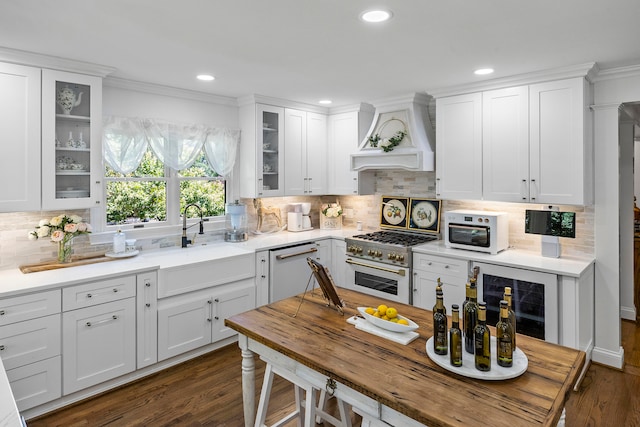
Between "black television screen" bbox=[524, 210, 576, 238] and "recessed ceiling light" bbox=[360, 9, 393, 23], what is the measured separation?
2.37 meters

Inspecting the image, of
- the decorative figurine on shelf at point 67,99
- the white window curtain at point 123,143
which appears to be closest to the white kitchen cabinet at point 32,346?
the white window curtain at point 123,143

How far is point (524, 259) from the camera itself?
134 inches

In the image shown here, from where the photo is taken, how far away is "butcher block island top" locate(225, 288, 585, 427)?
137 centimetres

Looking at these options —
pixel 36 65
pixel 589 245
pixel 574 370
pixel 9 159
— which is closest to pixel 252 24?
pixel 36 65

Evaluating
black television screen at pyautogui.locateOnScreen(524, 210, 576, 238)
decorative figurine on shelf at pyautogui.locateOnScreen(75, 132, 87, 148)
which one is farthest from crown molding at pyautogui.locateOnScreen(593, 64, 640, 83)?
decorative figurine on shelf at pyautogui.locateOnScreen(75, 132, 87, 148)

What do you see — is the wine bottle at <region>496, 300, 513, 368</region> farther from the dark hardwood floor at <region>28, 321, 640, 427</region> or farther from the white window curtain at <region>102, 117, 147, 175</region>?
the white window curtain at <region>102, 117, 147, 175</region>

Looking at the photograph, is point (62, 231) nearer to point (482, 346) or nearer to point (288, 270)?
point (288, 270)

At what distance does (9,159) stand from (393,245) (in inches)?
128

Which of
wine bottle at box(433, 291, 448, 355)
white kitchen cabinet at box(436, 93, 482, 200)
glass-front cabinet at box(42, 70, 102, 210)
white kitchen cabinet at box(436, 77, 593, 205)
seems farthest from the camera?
white kitchen cabinet at box(436, 93, 482, 200)

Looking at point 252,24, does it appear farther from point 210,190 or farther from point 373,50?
point 210,190

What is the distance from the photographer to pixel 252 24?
2299 millimetres

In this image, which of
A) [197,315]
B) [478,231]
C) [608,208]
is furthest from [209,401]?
[608,208]

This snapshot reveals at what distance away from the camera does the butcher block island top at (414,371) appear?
137 cm

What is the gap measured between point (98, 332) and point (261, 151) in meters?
2.34
